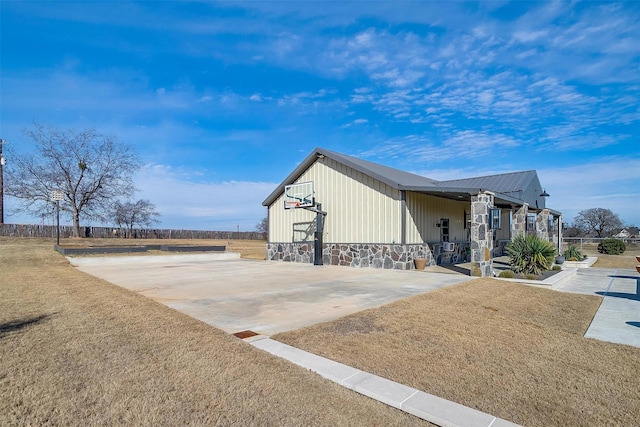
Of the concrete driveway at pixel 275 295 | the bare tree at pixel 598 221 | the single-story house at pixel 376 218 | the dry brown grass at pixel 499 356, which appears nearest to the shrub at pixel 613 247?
the single-story house at pixel 376 218

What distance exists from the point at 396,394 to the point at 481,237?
32.4 ft

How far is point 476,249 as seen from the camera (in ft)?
38.5

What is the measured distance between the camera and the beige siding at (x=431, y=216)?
14.9 m

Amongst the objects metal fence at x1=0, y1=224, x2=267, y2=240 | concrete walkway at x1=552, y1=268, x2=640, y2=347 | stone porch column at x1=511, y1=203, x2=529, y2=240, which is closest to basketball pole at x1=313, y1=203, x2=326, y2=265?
stone porch column at x1=511, y1=203, x2=529, y2=240

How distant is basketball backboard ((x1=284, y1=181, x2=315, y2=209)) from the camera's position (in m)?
16.8

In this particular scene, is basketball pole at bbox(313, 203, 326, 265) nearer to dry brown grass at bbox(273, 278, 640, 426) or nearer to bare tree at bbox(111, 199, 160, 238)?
dry brown grass at bbox(273, 278, 640, 426)

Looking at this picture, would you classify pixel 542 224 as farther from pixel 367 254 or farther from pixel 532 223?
pixel 367 254

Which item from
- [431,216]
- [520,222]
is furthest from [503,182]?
[431,216]

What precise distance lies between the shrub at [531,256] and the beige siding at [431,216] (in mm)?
3985

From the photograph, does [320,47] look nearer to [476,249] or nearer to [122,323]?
[476,249]

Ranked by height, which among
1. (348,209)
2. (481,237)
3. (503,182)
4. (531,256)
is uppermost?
(503,182)

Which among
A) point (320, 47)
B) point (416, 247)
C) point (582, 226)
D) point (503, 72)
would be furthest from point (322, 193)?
point (582, 226)

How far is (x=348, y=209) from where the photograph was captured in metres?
16.1

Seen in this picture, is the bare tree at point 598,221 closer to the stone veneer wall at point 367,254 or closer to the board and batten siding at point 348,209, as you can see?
the stone veneer wall at point 367,254
